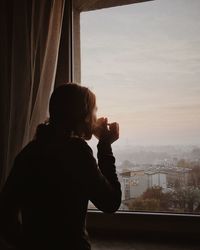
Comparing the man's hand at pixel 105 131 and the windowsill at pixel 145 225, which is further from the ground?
the man's hand at pixel 105 131

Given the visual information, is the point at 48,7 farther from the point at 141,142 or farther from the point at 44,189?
the point at 44,189

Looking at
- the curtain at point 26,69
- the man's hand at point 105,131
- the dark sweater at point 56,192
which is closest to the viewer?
the dark sweater at point 56,192

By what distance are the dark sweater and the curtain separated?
489 millimetres

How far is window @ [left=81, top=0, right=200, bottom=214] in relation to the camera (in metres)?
1.47

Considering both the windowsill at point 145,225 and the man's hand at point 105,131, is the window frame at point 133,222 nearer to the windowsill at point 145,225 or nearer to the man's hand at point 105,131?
the windowsill at point 145,225

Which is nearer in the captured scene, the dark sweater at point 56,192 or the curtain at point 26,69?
the dark sweater at point 56,192

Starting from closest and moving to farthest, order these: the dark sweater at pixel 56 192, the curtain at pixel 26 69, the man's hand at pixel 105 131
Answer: the dark sweater at pixel 56 192, the man's hand at pixel 105 131, the curtain at pixel 26 69

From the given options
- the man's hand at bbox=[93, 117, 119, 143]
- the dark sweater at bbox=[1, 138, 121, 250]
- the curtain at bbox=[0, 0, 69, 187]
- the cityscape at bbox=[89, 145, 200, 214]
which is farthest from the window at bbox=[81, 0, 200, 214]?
the dark sweater at bbox=[1, 138, 121, 250]

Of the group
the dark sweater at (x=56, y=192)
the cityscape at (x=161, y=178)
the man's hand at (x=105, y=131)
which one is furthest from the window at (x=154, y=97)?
the dark sweater at (x=56, y=192)

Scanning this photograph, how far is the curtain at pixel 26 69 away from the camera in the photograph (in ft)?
4.66

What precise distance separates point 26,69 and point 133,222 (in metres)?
0.83

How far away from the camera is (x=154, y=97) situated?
1527 mm

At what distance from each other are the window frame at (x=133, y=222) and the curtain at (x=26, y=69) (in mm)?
190

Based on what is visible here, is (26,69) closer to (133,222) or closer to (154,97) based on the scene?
(154,97)
